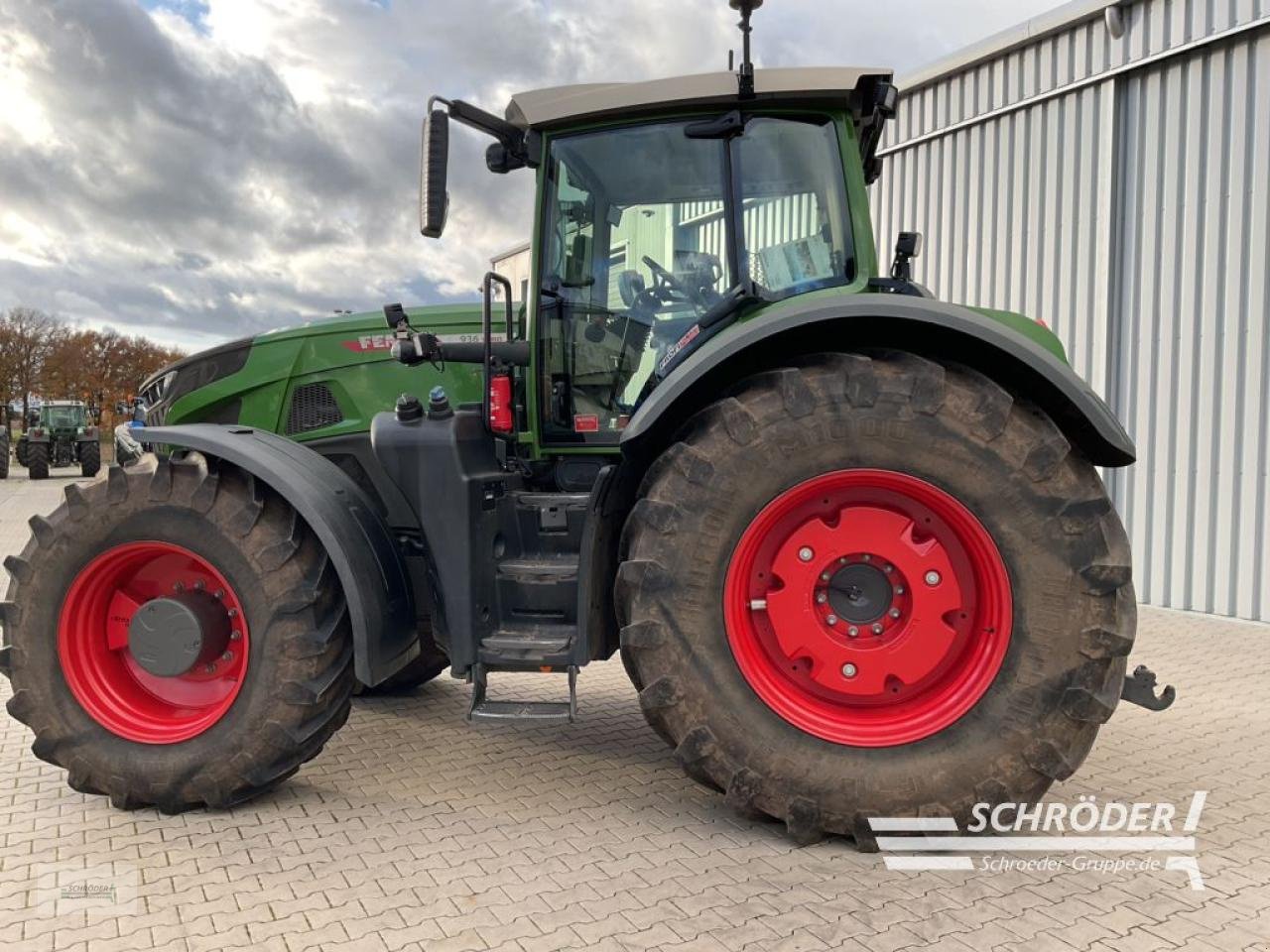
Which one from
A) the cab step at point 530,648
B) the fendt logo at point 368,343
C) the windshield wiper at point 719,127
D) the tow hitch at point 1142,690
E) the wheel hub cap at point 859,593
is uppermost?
the windshield wiper at point 719,127

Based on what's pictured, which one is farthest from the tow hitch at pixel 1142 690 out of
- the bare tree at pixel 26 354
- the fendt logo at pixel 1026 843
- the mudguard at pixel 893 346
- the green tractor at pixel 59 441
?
the bare tree at pixel 26 354

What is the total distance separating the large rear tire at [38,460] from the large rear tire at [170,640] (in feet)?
81.3

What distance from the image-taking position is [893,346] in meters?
3.23

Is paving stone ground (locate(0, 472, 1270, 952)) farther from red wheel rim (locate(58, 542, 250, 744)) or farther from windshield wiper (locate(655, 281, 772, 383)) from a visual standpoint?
windshield wiper (locate(655, 281, 772, 383))

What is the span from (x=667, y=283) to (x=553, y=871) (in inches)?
83.2

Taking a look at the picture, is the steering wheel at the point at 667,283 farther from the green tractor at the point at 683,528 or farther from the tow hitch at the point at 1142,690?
the tow hitch at the point at 1142,690

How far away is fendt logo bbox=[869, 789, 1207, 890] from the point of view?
295 cm

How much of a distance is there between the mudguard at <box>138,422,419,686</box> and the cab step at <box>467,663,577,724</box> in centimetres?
32

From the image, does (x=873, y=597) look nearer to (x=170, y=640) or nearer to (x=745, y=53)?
(x=745, y=53)

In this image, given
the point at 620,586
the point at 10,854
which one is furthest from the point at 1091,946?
the point at 10,854

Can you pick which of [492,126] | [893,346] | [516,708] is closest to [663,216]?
[492,126]

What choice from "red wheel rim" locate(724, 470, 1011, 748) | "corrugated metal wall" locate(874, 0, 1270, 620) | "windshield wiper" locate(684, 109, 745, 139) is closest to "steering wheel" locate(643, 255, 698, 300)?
"windshield wiper" locate(684, 109, 745, 139)

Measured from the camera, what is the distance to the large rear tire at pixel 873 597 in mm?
2916

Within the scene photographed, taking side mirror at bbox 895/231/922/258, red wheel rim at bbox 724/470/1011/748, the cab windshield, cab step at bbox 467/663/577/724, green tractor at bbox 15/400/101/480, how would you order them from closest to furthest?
red wheel rim at bbox 724/470/1011/748
cab step at bbox 467/663/577/724
the cab windshield
side mirror at bbox 895/231/922/258
green tractor at bbox 15/400/101/480
